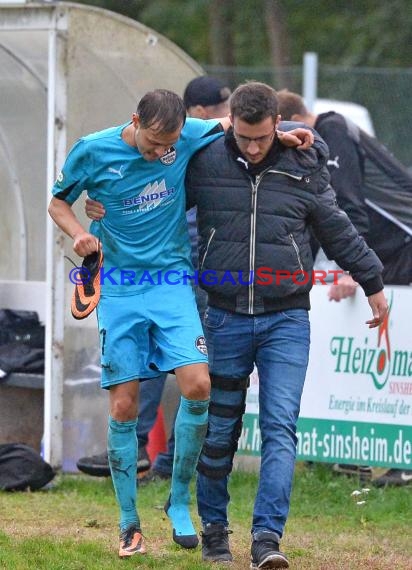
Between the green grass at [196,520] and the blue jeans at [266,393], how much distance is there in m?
0.31

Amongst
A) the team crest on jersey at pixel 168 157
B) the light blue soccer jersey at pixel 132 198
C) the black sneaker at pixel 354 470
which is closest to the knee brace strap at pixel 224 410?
the light blue soccer jersey at pixel 132 198

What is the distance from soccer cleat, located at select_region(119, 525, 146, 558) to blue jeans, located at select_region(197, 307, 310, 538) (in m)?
0.31

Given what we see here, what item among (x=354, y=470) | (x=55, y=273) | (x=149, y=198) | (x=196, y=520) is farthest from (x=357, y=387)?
(x=149, y=198)

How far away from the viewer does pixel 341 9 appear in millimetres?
26359

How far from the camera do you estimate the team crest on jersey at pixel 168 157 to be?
221 inches

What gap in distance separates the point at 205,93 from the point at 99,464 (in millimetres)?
2369

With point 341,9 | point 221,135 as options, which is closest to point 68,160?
point 221,135

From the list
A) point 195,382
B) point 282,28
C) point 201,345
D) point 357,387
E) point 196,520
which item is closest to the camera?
point 195,382

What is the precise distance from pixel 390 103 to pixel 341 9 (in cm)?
1084

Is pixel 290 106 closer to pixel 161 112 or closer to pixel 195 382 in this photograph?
pixel 161 112

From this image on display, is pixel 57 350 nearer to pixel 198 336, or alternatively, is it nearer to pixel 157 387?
pixel 157 387

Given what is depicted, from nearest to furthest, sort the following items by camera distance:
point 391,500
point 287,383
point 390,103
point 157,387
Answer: point 287,383
point 391,500
point 157,387
point 390,103

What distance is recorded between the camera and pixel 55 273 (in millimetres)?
7973

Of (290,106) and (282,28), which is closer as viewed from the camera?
(290,106)
